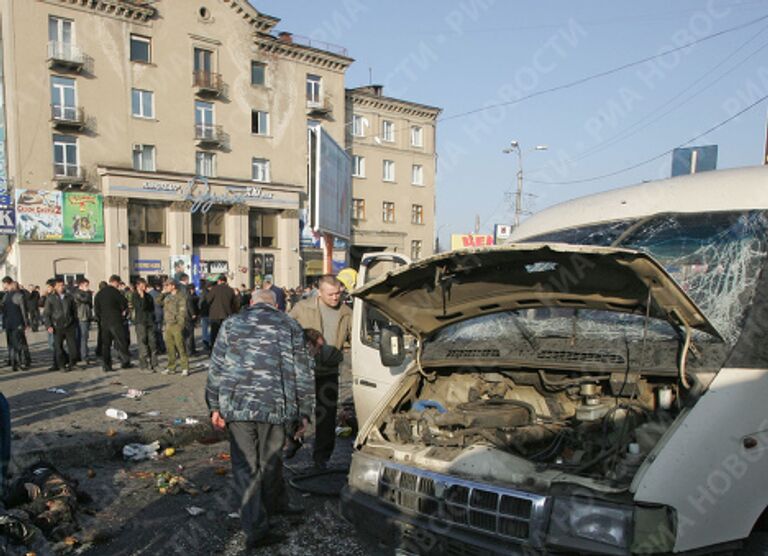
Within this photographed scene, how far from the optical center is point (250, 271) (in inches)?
1324

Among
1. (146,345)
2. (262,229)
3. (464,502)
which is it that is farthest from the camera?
(262,229)

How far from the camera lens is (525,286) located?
366 cm

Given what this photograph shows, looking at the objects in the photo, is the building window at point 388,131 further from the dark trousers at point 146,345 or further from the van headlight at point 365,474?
the van headlight at point 365,474

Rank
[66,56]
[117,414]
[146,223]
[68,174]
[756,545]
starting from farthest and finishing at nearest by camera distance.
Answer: [146,223] < [68,174] < [66,56] < [117,414] < [756,545]

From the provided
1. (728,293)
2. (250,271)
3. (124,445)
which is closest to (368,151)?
(250,271)

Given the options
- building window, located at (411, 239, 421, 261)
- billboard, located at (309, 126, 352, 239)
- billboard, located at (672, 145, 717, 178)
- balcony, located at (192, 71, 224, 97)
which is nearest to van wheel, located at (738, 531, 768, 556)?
billboard, located at (672, 145, 717, 178)

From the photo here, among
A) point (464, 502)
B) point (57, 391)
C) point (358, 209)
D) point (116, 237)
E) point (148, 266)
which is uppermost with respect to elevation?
point (358, 209)

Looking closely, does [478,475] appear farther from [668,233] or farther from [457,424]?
[668,233]

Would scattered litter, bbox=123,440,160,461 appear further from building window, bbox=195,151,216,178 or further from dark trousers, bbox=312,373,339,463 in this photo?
building window, bbox=195,151,216,178

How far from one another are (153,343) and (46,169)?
20.2m

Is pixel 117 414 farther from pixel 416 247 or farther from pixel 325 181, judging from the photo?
pixel 416 247

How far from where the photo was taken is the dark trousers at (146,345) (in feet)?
37.0

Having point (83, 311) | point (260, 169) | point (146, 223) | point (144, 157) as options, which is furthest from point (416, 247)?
point (83, 311)

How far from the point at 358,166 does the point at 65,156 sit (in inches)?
726
